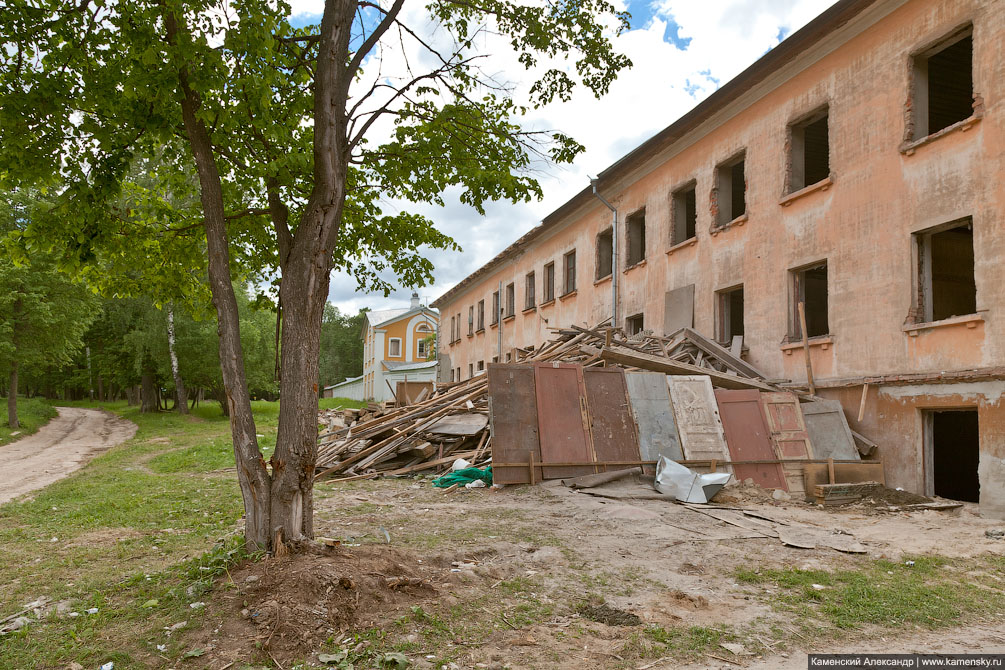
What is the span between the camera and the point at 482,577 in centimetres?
580

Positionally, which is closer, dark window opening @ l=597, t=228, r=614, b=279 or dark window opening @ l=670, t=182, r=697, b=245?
dark window opening @ l=670, t=182, r=697, b=245


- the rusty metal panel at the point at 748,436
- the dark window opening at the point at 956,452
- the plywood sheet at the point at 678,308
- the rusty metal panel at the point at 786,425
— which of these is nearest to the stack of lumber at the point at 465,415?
the rusty metal panel at the point at 786,425

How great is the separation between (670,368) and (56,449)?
17.8 metres

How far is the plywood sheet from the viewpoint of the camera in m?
16.6

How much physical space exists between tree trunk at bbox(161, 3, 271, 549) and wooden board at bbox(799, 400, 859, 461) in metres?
9.56

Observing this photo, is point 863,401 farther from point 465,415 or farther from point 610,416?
point 465,415

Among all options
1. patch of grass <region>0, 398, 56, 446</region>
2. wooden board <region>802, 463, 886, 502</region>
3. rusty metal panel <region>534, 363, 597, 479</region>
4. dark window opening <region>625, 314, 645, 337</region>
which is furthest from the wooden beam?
patch of grass <region>0, 398, 56, 446</region>

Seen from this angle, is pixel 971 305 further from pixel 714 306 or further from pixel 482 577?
pixel 482 577

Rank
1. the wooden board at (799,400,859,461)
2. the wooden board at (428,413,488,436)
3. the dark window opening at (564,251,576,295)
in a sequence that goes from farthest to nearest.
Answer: the dark window opening at (564,251,576,295) < the wooden board at (428,413,488,436) < the wooden board at (799,400,859,461)

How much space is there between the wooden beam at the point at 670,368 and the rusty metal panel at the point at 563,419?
1.28 m

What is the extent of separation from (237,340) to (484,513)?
15.2 feet

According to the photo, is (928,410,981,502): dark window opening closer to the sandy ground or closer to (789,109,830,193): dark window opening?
the sandy ground

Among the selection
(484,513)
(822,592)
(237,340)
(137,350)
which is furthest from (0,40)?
(137,350)

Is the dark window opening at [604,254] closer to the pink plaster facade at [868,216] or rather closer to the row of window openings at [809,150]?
the row of window openings at [809,150]
